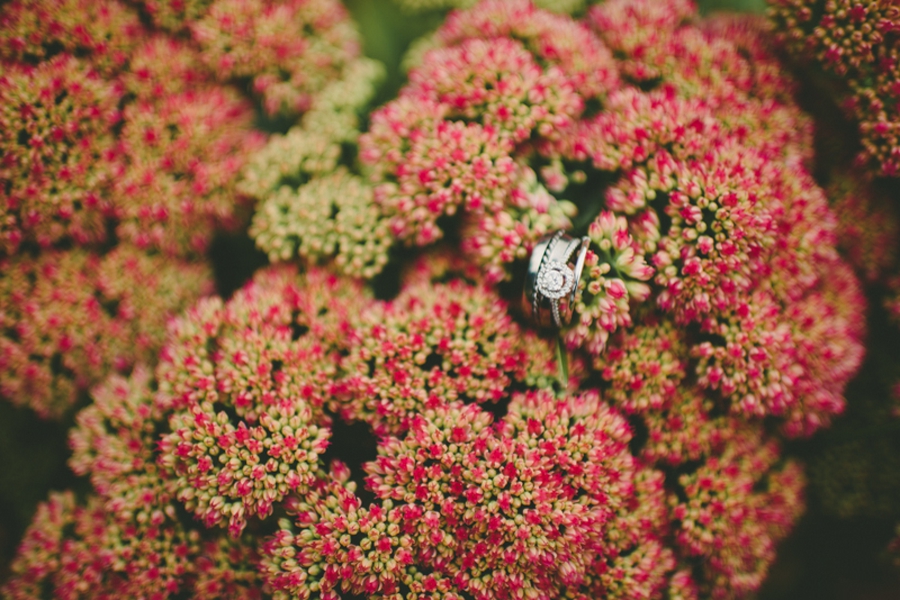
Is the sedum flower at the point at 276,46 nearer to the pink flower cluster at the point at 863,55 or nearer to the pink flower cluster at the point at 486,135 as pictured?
the pink flower cluster at the point at 486,135

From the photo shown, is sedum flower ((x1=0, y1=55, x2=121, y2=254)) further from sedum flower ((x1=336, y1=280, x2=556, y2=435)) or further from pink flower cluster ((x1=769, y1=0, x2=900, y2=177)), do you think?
pink flower cluster ((x1=769, y1=0, x2=900, y2=177))

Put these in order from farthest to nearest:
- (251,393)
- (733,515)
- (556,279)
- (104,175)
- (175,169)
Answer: (175,169) → (104,175) → (733,515) → (251,393) → (556,279)

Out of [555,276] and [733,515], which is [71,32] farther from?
[733,515]

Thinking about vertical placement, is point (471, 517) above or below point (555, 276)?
below

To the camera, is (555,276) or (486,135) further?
(486,135)

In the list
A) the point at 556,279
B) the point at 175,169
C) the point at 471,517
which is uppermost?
the point at 556,279

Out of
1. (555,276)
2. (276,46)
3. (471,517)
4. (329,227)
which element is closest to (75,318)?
(329,227)

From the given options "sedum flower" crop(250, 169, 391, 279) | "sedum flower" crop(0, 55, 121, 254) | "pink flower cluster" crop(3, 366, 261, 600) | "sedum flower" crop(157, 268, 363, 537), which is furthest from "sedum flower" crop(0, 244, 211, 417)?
"sedum flower" crop(250, 169, 391, 279)

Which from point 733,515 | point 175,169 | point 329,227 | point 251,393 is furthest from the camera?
point 175,169
